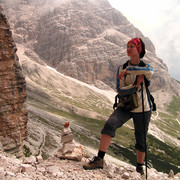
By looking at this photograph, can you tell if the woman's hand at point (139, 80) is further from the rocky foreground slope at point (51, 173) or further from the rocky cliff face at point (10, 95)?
the rocky cliff face at point (10, 95)

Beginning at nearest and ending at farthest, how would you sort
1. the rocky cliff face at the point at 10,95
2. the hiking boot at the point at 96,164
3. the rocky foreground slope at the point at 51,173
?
the rocky foreground slope at the point at 51,173 → the hiking boot at the point at 96,164 → the rocky cliff face at the point at 10,95

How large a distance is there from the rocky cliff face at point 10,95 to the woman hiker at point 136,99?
91.1ft

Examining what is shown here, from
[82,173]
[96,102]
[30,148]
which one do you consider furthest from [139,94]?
[96,102]

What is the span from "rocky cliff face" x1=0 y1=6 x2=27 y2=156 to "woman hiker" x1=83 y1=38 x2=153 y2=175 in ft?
91.1

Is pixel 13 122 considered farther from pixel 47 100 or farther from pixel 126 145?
pixel 47 100

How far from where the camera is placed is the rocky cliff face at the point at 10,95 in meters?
30.5

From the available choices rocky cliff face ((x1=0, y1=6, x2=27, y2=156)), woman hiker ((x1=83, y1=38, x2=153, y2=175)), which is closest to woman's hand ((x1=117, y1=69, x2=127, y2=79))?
woman hiker ((x1=83, y1=38, x2=153, y2=175))

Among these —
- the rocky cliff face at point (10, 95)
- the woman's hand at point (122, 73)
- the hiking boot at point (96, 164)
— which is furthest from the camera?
the rocky cliff face at point (10, 95)

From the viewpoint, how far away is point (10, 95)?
107ft

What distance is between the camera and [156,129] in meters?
154

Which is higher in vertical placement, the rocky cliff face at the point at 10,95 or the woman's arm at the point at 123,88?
the woman's arm at the point at 123,88

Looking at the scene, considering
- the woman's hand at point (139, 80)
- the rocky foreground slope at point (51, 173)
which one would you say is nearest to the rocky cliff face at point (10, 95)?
the rocky foreground slope at point (51, 173)

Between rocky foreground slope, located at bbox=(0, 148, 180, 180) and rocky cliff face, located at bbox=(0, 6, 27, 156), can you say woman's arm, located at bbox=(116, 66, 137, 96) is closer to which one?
rocky foreground slope, located at bbox=(0, 148, 180, 180)

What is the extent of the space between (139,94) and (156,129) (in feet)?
521
